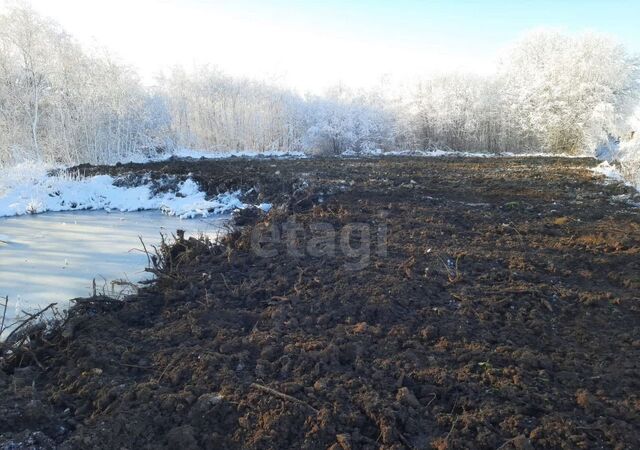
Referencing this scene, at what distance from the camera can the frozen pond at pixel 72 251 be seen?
21.0 feet

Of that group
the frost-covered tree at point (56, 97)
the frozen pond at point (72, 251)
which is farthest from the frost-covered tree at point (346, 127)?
the frozen pond at point (72, 251)

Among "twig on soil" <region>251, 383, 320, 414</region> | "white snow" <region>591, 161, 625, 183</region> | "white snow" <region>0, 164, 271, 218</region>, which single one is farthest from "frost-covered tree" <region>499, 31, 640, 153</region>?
"twig on soil" <region>251, 383, 320, 414</region>

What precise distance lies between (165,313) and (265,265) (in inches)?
67.0

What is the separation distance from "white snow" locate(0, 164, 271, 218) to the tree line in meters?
7.74

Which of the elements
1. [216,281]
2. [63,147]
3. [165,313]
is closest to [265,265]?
[216,281]

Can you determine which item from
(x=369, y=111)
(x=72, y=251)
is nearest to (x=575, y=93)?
(x=369, y=111)

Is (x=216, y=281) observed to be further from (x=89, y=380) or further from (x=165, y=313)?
(x=89, y=380)

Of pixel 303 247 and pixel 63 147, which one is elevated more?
pixel 63 147

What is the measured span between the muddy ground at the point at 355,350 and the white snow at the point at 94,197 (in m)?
5.66

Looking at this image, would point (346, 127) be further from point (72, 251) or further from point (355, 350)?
point (355, 350)

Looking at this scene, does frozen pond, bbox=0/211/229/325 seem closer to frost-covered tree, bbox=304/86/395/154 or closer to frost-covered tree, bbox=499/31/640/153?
frost-covered tree, bbox=304/86/395/154

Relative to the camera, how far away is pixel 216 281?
226 inches

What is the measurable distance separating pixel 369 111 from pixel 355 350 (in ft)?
118

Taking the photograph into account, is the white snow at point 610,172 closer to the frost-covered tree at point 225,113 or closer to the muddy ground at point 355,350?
the muddy ground at point 355,350
